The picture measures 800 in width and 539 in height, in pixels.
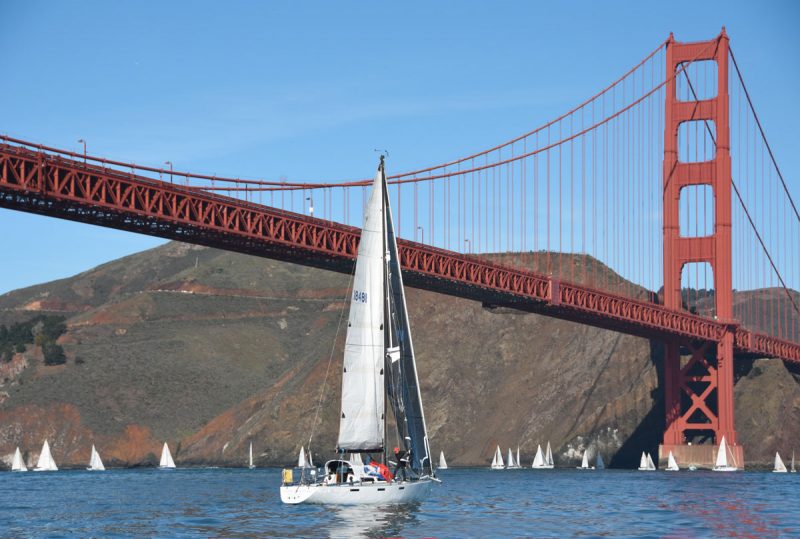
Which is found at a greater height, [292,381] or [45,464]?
[292,381]

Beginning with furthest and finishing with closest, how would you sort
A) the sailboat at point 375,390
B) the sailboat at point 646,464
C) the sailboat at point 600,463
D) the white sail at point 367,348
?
1. the sailboat at point 600,463
2. the sailboat at point 646,464
3. the white sail at point 367,348
4. the sailboat at point 375,390

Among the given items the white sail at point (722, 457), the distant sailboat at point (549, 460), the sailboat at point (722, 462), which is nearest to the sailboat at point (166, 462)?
the distant sailboat at point (549, 460)

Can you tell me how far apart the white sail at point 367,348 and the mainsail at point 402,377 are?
531 mm

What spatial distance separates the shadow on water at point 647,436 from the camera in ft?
334

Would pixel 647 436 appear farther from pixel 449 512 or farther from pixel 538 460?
pixel 449 512

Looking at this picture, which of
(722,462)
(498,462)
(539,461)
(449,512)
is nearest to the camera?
(449,512)

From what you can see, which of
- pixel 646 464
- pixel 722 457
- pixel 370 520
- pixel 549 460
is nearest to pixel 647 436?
pixel 549 460

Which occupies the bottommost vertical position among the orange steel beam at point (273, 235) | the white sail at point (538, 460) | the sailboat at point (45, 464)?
the sailboat at point (45, 464)

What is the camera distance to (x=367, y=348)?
46.8 meters

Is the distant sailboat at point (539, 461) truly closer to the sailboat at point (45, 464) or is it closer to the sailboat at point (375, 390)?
the sailboat at point (45, 464)

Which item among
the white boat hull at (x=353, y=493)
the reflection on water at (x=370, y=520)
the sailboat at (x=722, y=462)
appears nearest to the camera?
the reflection on water at (x=370, y=520)

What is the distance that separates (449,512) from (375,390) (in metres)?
4.94

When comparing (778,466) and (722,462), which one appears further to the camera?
(778,466)

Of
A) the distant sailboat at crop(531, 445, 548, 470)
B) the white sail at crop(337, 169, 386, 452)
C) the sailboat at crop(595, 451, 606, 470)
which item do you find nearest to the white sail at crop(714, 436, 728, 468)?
the sailboat at crop(595, 451, 606, 470)
